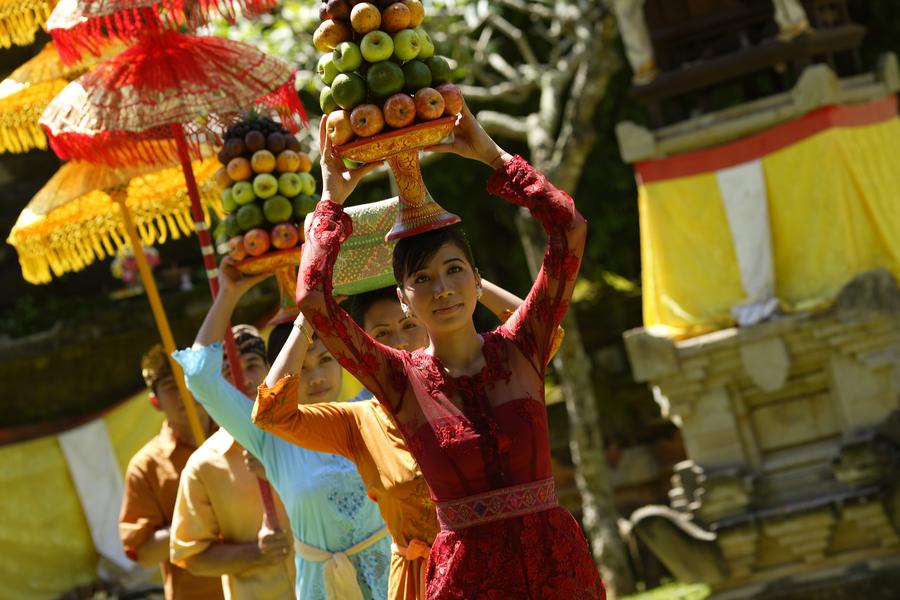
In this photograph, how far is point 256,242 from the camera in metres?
4.69

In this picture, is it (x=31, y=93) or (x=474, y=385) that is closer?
(x=474, y=385)

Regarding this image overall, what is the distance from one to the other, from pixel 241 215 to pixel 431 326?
4.35 ft

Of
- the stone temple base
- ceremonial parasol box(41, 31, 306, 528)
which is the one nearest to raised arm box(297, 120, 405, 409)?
ceremonial parasol box(41, 31, 306, 528)

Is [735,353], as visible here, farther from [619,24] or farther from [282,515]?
[282,515]

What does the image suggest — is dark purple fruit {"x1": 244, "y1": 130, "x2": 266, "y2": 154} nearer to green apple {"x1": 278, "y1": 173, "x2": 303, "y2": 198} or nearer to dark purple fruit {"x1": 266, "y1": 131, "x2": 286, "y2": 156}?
dark purple fruit {"x1": 266, "y1": 131, "x2": 286, "y2": 156}

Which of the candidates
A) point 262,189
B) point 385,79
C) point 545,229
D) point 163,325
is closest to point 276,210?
point 262,189

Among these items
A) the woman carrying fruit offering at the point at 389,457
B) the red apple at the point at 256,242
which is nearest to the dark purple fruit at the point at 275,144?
the red apple at the point at 256,242

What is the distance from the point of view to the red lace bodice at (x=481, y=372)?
352 cm

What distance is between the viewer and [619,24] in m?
11.2

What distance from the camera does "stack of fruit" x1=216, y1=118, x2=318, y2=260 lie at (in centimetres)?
473

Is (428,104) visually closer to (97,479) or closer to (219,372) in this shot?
(219,372)

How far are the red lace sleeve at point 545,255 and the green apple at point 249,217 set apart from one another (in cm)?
125

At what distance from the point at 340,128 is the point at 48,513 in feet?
28.7

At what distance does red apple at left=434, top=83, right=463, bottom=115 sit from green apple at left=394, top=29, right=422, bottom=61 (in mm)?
107
